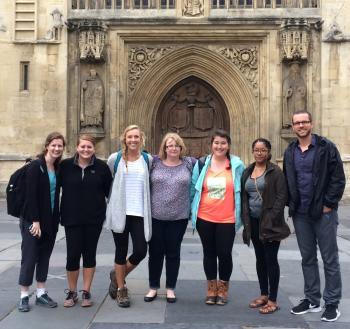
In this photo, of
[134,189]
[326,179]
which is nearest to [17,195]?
[134,189]

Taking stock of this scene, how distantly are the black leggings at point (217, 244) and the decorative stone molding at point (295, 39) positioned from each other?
11.9 m

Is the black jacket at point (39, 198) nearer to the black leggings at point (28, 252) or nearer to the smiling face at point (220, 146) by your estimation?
the black leggings at point (28, 252)

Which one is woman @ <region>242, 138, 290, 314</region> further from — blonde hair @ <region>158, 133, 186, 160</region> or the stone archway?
the stone archway

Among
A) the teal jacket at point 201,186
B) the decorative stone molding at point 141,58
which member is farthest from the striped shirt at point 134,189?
the decorative stone molding at point 141,58

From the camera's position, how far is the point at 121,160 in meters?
5.34

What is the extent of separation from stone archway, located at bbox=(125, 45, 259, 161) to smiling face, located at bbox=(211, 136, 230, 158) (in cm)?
1160

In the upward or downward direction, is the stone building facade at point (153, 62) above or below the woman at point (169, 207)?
above

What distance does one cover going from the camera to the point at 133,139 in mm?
5262

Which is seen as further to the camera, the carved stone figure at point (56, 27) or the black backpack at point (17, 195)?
the carved stone figure at point (56, 27)

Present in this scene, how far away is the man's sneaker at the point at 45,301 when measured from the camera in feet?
16.9

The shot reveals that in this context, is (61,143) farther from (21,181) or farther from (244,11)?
(244,11)

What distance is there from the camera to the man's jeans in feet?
16.1

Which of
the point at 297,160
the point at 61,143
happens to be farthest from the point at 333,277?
the point at 61,143

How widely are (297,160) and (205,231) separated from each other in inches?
46.0
